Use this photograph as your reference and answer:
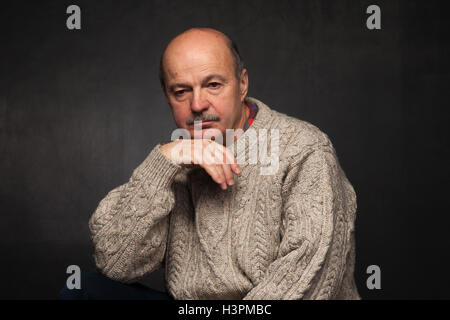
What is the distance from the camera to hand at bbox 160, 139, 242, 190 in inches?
87.9

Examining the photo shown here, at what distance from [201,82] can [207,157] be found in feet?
0.98

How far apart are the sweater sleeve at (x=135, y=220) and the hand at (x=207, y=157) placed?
0.13 feet

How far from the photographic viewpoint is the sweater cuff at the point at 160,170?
2.29m

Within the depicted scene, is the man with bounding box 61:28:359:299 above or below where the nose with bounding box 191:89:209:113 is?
below

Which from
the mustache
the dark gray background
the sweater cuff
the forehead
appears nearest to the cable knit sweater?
the sweater cuff

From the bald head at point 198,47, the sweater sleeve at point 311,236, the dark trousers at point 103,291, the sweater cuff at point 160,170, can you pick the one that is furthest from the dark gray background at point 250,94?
the bald head at point 198,47

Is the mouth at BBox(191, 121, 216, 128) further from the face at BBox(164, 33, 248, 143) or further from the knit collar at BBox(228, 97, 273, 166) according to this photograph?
the knit collar at BBox(228, 97, 273, 166)

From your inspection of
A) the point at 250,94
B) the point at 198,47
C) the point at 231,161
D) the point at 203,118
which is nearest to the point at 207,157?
the point at 231,161

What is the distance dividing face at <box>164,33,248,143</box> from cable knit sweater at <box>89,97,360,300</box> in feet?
0.46

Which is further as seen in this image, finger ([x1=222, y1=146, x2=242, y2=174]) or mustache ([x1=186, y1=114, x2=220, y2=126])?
mustache ([x1=186, y1=114, x2=220, y2=126])

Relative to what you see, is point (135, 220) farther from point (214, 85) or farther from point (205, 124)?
point (214, 85)

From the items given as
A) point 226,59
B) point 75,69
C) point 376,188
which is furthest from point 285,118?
point 75,69
